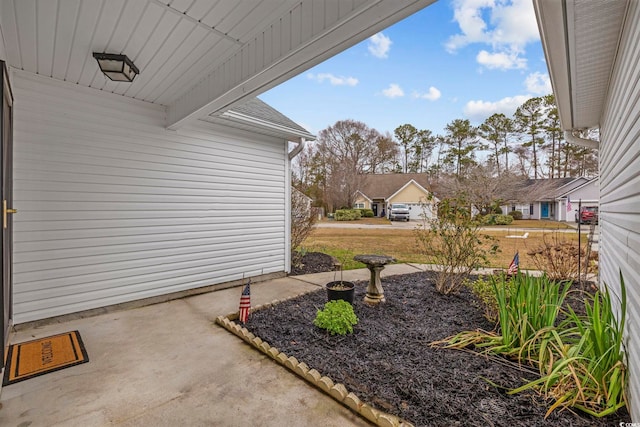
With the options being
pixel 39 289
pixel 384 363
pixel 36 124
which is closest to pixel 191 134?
pixel 36 124

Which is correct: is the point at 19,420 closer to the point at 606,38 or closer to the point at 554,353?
the point at 554,353

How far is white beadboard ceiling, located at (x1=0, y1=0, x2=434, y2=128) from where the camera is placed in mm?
1934

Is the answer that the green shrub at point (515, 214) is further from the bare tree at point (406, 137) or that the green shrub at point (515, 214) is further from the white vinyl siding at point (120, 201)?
the white vinyl siding at point (120, 201)

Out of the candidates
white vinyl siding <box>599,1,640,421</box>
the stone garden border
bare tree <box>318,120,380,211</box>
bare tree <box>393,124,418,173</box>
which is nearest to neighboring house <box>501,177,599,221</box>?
bare tree <box>393,124,418,173</box>

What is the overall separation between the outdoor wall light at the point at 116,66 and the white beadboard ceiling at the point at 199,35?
2.7 inches

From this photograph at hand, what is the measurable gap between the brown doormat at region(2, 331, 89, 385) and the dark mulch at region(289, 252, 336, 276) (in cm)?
343

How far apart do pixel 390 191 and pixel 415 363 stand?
24.9m

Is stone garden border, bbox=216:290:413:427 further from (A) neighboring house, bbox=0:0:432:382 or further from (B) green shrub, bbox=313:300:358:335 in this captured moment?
(A) neighboring house, bbox=0:0:432:382

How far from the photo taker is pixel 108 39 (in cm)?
240

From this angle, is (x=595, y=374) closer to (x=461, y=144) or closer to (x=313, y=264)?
(x=313, y=264)

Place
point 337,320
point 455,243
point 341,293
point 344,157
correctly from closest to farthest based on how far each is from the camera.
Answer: point 337,320 < point 341,293 < point 455,243 < point 344,157

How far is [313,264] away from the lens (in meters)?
6.40

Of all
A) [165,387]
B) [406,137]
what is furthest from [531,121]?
[165,387]

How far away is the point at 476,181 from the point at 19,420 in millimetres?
20066
